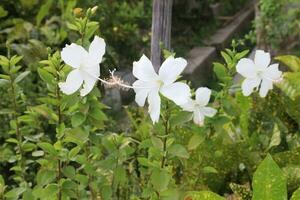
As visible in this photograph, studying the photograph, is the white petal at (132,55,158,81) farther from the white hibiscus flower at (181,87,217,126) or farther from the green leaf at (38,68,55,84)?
the green leaf at (38,68,55,84)

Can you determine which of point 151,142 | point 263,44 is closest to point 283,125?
point 151,142

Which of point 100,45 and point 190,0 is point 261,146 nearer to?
point 100,45

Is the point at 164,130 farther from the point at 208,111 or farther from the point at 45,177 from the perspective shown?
the point at 45,177

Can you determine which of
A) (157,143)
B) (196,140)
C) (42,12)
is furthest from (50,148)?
(42,12)

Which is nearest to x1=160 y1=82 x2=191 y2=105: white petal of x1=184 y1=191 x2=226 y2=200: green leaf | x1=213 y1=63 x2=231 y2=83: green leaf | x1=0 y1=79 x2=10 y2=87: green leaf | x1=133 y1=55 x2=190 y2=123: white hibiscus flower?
x1=133 y1=55 x2=190 y2=123: white hibiscus flower

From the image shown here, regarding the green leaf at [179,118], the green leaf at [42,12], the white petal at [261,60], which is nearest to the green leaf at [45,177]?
the green leaf at [179,118]

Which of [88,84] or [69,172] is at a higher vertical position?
[88,84]
